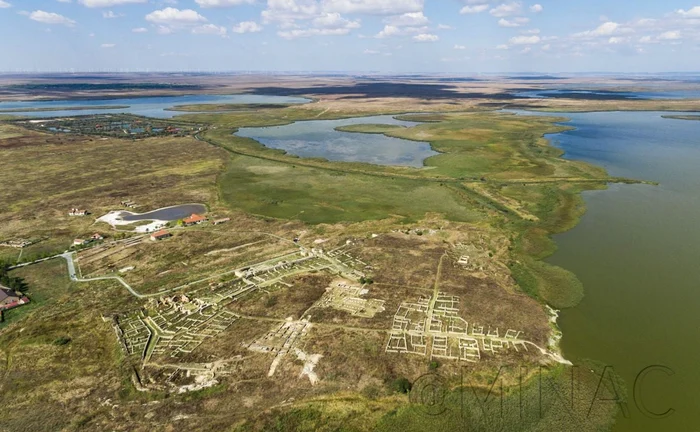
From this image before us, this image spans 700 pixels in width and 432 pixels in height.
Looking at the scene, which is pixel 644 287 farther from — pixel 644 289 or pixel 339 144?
pixel 339 144

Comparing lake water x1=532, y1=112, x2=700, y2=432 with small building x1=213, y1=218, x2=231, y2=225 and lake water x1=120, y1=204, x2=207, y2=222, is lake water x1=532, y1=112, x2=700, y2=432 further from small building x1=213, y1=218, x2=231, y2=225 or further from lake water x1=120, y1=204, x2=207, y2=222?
lake water x1=120, y1=204, x2=207, y2=222

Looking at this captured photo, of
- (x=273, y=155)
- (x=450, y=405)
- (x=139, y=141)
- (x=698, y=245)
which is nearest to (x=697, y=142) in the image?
(x=698, y=245)

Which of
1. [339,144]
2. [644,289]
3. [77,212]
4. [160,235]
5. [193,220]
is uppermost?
[339,144]

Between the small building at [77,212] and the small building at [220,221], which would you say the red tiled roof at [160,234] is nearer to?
the small building at [220,221]

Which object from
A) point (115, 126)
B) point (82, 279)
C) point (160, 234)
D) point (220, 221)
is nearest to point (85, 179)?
point (160, 234)

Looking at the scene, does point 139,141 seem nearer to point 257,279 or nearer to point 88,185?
point 88,185

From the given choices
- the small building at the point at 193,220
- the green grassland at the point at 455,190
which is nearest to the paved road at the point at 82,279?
the small building at the point at 193,220
